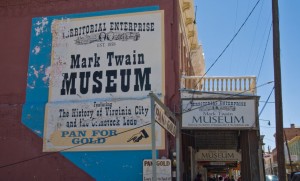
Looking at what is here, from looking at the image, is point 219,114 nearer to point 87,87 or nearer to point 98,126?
point 98,126

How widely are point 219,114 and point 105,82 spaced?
4864 mm

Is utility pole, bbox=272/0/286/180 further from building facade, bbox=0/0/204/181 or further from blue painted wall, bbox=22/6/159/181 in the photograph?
blue painted wall, bbox=22/6/159/181

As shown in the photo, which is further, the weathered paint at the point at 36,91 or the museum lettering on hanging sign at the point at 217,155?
the museum lettering on hanging sign at the point at 217,155

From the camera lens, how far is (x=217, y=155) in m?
24.7

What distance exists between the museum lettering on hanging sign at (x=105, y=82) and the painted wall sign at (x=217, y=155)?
9352 millimetres

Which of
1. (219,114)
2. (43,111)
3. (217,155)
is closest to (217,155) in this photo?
(217,155)

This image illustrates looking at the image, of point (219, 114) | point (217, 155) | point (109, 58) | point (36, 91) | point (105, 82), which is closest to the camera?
point (219, 114)

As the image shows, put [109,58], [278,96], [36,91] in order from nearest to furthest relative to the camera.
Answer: [278,96], [109,58], [36,91]

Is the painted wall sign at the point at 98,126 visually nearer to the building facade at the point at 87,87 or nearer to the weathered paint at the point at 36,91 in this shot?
the building facade at the point at 87,87

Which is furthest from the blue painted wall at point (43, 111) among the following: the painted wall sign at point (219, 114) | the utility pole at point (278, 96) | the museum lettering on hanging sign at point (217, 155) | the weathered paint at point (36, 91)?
the museum lettering on hanging sign at point (217, 155)

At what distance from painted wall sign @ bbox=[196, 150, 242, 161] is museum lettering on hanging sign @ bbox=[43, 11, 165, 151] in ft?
Answer: 30.7

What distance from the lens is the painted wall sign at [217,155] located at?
24.5 metres

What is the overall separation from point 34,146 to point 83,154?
2210 millimetres

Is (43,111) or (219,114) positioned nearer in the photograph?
(219,114)
